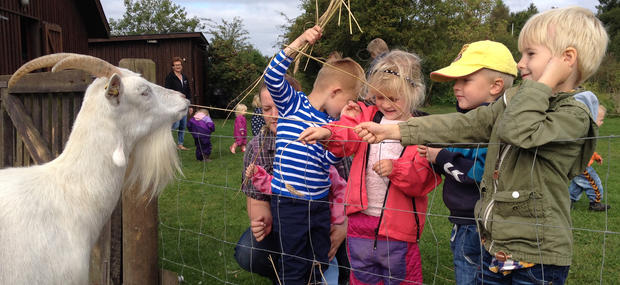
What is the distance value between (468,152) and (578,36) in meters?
0.88

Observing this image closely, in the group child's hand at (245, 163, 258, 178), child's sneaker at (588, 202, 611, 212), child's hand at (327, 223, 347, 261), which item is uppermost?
child's hand at (245, 163, 258, 178)

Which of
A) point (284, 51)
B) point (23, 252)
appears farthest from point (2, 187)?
point (284, 51)

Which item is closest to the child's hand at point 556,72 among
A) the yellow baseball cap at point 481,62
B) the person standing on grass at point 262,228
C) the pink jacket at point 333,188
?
the yellow baseball cap at point 481,62

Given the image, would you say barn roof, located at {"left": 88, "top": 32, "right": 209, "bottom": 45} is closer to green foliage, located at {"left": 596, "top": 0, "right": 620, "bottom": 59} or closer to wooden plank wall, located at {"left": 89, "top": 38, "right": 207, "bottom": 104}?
wooden plank wall, located at {"left": 89, "top": 38, "right": 207, "bottom": 104}

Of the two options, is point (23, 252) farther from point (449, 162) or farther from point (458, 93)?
point (458, 93)

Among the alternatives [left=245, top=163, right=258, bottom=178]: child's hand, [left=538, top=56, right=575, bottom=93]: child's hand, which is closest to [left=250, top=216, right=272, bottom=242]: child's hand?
[left=245, top=163, right=258, bottom=178]: child's hand

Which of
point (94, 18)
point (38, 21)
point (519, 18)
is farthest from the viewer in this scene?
point (519, 18)

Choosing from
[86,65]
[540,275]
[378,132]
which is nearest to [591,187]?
[540,275]

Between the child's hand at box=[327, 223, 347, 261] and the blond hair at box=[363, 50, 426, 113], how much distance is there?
1030 mm

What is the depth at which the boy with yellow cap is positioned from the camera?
2538 millimetres

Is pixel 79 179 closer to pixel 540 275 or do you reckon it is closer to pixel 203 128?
pixel 540 275

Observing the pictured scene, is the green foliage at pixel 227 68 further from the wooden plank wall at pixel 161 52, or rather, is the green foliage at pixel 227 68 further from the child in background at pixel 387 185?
the child in background at pixel 387 185

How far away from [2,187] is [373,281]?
2126 millimetres

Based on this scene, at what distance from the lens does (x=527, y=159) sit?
1978mm
